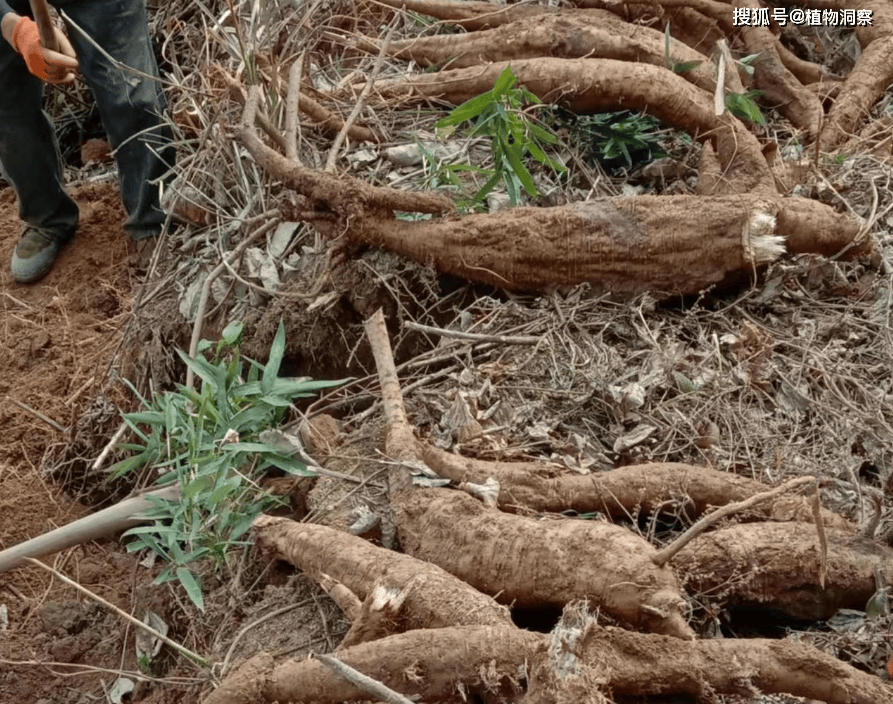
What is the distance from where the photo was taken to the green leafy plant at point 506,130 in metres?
2.24

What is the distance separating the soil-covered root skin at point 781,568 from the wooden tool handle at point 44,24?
1.96 m

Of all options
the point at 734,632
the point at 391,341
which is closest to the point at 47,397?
the point at 391,341

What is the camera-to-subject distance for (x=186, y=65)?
3379 mm

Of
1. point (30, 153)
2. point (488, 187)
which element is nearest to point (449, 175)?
point (488, 187)

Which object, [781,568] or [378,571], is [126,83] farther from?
[781,568]

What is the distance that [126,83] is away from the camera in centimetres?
288

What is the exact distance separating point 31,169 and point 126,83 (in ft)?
1.70

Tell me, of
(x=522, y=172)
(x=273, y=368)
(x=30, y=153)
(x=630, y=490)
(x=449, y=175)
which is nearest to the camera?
(x=630, y=490)

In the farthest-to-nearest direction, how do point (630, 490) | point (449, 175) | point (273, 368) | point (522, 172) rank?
point (449, 175) → point (522, 172) → point (273, 368) → point (630, 490)

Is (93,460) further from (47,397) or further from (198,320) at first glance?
(198,320)

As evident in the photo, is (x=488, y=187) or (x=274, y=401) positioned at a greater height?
(x=488, y=187)

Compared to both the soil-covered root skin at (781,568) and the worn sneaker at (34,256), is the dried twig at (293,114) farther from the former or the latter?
the worn sneaker at (34,256)

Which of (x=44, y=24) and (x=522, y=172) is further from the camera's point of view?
(x=44, y=24)

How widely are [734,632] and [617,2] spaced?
6.03 feet
